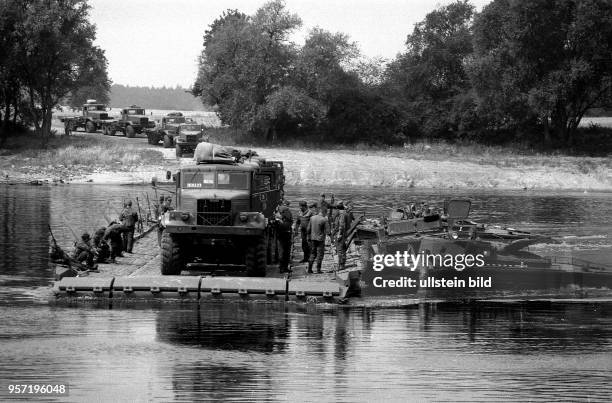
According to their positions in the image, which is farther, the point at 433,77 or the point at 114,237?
the point at 433,77

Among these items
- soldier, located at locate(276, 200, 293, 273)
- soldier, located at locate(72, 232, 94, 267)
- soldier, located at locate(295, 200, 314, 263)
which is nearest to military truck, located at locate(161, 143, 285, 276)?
soldier, located at locate(276, 200, 293, 273)

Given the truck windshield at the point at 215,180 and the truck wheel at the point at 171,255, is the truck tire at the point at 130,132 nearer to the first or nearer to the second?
the truck windshield at the point at 215,180

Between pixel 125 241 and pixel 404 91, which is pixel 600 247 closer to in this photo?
pixel 125 241

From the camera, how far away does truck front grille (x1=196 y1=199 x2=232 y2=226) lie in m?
22.2

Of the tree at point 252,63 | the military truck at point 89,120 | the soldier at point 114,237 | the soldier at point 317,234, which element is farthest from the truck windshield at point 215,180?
the military truck at point 89,120

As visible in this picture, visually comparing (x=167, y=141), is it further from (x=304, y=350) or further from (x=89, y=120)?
(x=304, y=350)

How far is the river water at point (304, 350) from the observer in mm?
14320

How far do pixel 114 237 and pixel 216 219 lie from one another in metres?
4.06

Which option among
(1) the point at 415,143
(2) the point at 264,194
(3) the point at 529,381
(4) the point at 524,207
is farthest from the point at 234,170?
(1) the point at 415,143

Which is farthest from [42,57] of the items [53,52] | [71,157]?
[71,157]

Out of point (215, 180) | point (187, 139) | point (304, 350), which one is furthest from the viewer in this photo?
point (187, 139)

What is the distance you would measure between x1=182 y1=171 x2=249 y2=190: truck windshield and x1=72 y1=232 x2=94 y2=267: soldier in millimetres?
2711

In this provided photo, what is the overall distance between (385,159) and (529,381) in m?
47.7

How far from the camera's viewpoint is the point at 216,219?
73.2ft
